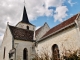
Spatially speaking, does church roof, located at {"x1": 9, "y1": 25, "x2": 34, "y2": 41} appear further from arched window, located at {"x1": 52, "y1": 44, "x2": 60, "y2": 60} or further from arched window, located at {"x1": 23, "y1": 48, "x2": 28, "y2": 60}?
arched window, located at {"x1": 52, "y1": 44, "x2": 60, "y2": 60}

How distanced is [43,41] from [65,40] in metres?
4.34

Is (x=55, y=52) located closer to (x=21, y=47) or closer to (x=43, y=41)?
(x=43, y=41)

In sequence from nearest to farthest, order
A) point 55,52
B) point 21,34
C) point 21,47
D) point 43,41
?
→ point 55,52
point 43,41
point 21,47
point 21,34

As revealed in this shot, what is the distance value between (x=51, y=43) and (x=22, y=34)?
356 inches

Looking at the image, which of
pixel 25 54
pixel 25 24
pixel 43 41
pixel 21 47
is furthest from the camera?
pixel 25 24

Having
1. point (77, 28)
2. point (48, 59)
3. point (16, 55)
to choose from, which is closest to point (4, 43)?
point (16, 55)

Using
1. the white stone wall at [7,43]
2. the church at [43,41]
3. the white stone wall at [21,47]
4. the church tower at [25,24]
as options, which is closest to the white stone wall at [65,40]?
the church at [43,41]

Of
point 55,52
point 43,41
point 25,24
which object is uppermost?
point 25,24

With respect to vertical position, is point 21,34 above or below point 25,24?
below

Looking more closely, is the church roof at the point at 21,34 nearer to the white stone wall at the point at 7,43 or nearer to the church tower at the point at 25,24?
the white stone wall at the point at 7,43

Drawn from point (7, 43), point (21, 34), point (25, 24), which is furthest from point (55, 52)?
point (25, 24)

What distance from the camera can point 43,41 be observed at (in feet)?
60.0

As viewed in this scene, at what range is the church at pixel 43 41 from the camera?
13.9 metres

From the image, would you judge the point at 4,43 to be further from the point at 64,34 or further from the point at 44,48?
the point at 64,34
